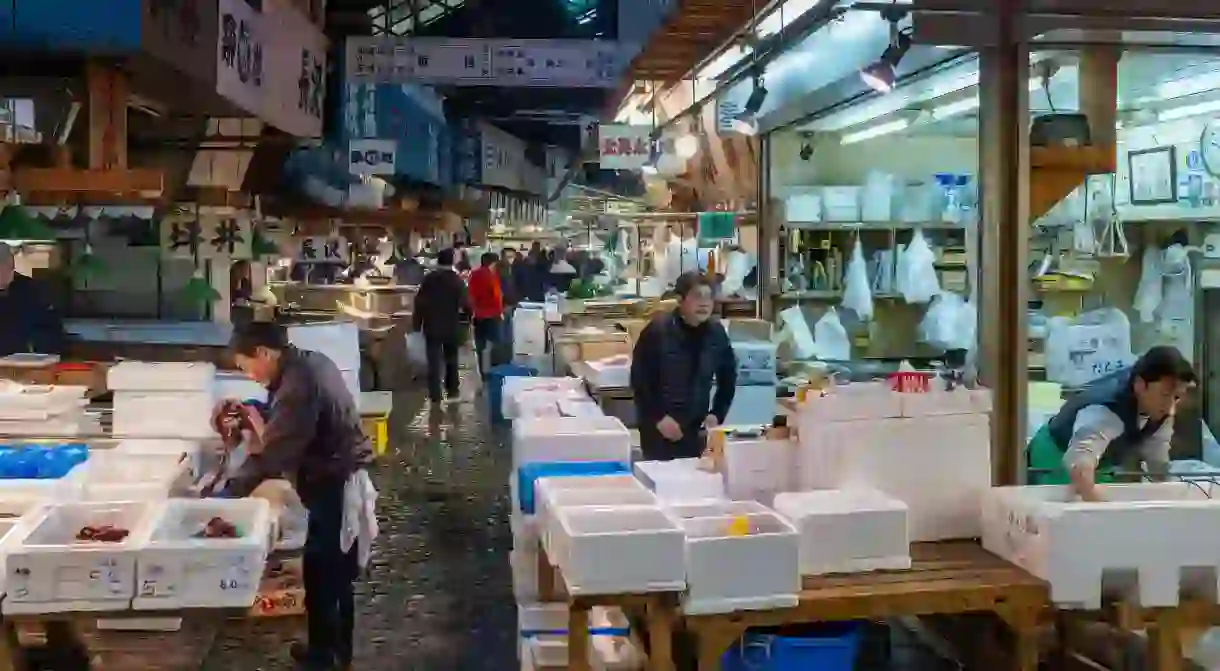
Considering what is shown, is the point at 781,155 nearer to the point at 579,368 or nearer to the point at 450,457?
the point at 579,368

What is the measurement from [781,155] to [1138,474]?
5.65 meters

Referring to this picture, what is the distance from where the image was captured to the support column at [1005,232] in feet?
22.1

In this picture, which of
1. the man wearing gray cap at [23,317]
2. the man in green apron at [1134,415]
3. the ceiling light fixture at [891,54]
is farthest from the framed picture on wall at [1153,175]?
the man wearing gray cap at [23,317]

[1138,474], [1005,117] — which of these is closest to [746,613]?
[1138,474]

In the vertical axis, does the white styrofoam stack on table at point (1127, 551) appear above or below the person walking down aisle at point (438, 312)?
below

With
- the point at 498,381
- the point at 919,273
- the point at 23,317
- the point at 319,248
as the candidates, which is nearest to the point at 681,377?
the point at 919,273

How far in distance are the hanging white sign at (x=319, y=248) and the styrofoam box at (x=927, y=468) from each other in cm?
1539

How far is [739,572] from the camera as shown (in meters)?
4.45

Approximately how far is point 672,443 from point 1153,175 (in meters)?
3.58

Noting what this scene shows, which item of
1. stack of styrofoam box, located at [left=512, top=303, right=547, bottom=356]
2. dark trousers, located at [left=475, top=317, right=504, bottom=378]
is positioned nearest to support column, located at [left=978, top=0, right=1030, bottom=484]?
stack of styrofoam box, located at [left=512, top=303, right=547, bottom=356]

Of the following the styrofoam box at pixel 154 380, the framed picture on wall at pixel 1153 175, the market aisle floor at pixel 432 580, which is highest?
the framed picture on wall at pixel 1153 175

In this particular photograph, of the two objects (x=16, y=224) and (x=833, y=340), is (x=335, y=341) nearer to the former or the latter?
(x=16, y=224)

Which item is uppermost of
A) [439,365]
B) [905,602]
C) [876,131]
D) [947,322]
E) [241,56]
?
[241,56]

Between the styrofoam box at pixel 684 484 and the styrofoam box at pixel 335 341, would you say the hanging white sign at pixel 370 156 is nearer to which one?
the styrofoam box at pixel 335 341
